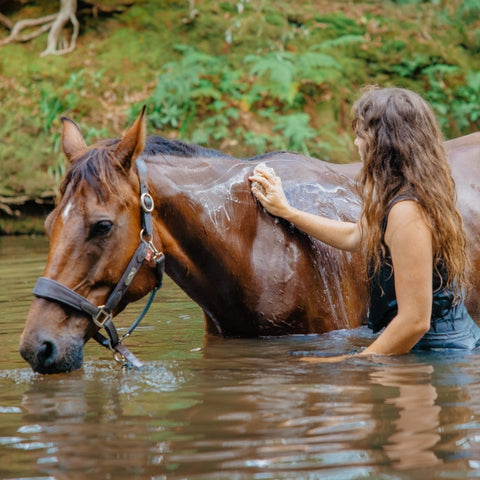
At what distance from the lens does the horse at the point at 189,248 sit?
3.57 metres

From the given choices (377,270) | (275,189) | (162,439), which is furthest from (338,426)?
(275,189)

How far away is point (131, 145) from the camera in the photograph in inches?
147

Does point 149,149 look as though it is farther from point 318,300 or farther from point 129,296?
point 318,300

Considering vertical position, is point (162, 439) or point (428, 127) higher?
point (428, 127)

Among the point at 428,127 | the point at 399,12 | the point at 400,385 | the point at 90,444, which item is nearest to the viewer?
the point at 90,444

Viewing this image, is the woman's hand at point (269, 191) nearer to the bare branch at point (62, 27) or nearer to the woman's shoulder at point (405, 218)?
the woman's shoulder at point (405, 218)

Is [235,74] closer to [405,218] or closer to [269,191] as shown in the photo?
[269,191]

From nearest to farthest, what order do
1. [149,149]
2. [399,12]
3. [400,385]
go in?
[400,385], [149,149], [399,12]

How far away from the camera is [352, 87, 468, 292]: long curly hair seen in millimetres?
3516

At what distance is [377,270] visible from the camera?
12.4ft

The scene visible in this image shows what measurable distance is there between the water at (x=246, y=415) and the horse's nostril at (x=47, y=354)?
0.50ft

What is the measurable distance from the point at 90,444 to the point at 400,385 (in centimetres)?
132

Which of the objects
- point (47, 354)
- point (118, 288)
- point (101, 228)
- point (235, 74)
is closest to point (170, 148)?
point (101, 228)

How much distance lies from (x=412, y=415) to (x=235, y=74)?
32.6 ft
